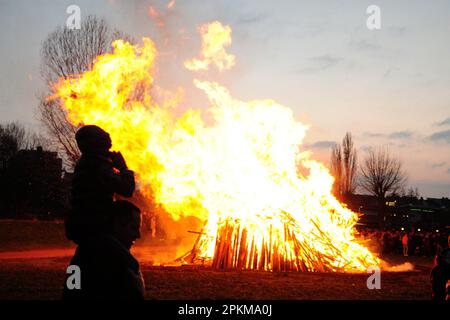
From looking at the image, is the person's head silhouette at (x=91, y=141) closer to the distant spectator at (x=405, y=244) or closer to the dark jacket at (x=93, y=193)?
the dark jacket at (x=93, y=193)

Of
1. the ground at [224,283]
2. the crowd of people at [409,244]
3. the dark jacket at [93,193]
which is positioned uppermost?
the dark jacket at [93,193]

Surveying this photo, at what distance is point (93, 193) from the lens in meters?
3.86

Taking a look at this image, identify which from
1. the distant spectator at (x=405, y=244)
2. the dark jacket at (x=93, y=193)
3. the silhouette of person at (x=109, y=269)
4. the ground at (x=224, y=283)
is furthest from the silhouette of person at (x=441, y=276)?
the distant spectator at (x=405, y=244)

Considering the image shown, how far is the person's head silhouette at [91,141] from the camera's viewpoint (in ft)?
13.3

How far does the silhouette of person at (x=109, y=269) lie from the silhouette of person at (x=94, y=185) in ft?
0.29

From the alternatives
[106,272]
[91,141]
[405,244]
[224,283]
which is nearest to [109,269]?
[106,272]

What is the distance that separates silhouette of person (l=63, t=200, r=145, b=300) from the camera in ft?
11.9

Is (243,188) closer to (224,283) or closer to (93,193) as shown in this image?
(224,283)

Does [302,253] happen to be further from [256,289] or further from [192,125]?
[192,125]

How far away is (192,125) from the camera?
15.9 m

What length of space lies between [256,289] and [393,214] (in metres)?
54.8
